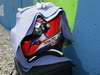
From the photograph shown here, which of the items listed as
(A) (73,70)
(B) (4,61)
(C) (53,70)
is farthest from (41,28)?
(B) (4,61)

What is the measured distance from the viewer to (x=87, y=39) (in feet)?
6.34

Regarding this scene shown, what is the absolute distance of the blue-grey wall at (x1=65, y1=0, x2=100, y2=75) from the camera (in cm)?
184

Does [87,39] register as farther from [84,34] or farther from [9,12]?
[9,12]

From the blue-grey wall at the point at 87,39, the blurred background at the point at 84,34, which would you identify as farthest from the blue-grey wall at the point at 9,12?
the blue-grey wall at the point at 87,39

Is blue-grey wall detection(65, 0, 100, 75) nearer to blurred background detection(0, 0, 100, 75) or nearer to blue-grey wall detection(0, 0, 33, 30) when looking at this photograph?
blurred background detection(0, 0, 100, 75)

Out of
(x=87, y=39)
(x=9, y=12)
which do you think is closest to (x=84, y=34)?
(x=87, y=39)

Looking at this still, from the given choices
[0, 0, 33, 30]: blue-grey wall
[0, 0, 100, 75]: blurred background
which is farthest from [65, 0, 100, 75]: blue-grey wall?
[0, 0, 33, 30]: blue-grey wall

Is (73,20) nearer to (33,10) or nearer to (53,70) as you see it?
(33,10)

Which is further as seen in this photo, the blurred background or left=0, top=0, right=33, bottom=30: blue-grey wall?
left=0, top=0, right=33, bottom=30: blue-grey wall

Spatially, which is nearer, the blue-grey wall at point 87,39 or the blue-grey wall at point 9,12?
the blue-grey wall at point 87,39

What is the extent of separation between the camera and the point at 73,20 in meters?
2.09

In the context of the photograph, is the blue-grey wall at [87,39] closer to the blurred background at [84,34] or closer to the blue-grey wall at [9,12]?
the blurred background at [84,34]

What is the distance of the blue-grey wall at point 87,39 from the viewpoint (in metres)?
1.84

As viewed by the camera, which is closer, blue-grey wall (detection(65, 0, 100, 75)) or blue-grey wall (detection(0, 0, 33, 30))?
blue-grey wall (detection(65, 0, 100, 75))
